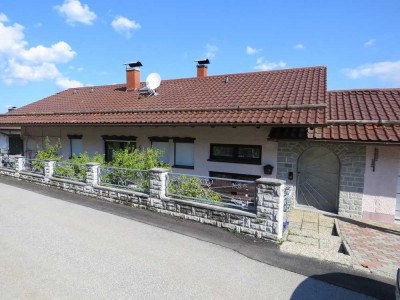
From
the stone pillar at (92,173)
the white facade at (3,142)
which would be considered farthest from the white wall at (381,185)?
the white facade at (3,142)

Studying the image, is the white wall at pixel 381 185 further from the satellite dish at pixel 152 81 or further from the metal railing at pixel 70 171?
the satellite dish at pixel 152 81

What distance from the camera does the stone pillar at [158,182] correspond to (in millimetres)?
7430

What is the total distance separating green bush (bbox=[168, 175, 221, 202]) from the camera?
719 centimetres

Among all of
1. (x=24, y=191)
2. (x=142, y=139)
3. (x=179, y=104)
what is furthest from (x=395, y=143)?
(x=24, y=191)

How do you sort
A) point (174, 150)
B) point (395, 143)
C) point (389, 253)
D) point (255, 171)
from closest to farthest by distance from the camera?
point (389, 253)
point (395, 143)
point (255, 171)
point (174, 150)

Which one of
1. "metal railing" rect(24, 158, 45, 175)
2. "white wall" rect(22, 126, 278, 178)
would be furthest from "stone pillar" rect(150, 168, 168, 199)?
"metal railing" rect(24, 158, 45, 175)

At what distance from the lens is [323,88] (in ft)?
31.8

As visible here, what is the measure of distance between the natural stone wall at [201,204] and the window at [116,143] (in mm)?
2670

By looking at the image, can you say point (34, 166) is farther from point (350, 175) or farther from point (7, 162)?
point (350, 175)

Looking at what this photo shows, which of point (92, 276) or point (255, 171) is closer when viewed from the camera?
point (92, 276)

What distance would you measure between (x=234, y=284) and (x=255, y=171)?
5.28 meters

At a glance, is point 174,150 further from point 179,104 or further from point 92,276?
point 92,276

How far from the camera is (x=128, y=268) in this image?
14.6ft

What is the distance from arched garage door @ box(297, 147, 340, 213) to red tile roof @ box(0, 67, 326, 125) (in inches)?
54.0
